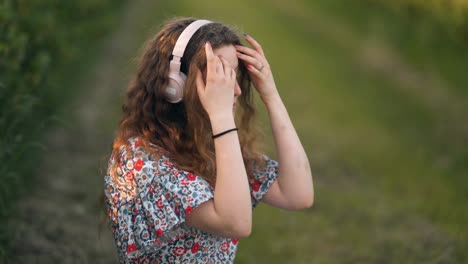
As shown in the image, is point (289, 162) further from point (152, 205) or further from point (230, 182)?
point (152, 205)

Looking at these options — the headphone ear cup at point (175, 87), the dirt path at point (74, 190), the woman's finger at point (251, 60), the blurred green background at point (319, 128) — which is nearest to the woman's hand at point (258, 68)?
the woman's finger at point (251, 60)

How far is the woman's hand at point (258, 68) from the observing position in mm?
2279

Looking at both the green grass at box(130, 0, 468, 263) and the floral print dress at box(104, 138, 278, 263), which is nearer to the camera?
the floral print dress at box(104, 138, 278, 263)

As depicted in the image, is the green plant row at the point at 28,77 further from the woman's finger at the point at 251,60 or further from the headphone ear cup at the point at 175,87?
the woman's finger at the point at 251,60

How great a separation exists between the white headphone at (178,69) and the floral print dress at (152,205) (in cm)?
19

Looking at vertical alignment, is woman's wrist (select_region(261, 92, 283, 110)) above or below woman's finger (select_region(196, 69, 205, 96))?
below

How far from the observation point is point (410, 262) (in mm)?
3801

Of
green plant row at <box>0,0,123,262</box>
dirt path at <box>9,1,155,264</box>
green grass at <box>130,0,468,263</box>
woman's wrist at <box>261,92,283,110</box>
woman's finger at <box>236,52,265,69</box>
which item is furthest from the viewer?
green grass at <box>130,0,468,263</box>

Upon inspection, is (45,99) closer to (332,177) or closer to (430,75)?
(332,177)

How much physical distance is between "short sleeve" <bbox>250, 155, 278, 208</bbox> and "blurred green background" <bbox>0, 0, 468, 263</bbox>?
2.26 ft

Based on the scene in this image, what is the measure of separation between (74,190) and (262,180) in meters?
2.35

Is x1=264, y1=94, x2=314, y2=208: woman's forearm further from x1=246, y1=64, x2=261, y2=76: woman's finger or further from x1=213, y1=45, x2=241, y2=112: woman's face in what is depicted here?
x1=213, y1=45, x2=241, y2=112: woman's face

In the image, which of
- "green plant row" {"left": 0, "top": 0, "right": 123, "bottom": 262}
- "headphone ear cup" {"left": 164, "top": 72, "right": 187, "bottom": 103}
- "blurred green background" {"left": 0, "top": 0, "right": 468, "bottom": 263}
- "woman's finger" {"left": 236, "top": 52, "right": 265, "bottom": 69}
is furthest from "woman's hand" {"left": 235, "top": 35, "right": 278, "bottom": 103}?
"green plant row" {"left": 0, "top": 0, "right": 123, "bottom": 262}

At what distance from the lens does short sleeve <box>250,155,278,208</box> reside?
2426mm
